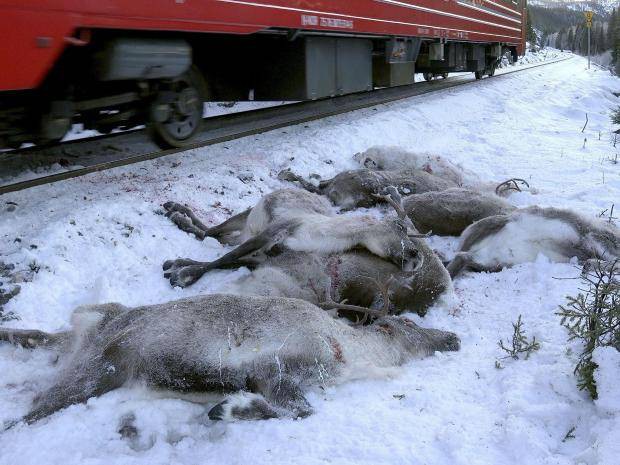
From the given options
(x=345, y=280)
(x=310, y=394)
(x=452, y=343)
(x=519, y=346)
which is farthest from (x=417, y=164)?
(x=310, y=394)

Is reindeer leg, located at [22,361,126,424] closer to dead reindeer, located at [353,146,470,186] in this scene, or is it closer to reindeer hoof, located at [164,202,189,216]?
reindeer hoof, located at [164,202,189,216]

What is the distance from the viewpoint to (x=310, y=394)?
2652mm

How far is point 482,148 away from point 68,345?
7102mm

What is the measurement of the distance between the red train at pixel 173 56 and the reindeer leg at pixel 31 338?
180cm

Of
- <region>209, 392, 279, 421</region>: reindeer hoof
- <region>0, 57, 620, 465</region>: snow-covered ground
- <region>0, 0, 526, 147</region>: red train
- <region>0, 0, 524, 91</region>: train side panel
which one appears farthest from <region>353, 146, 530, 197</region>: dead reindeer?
<region>209, 392, 279, 421</region>: reindeer hoof

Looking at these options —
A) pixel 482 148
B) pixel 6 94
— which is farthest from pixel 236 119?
pixel 6 94

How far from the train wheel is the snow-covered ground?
0.23 metres

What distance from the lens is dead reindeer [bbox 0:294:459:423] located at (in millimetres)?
2477

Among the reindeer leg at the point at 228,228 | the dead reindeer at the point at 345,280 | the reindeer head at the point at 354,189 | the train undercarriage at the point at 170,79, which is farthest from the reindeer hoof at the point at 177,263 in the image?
the reindeer head at the point at 354,189

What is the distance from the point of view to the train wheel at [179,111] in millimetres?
5844

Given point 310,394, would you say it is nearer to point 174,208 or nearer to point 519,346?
point 519,346

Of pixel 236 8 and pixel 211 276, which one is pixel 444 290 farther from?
pixel 236 8

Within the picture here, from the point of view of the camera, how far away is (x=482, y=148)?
8773mm

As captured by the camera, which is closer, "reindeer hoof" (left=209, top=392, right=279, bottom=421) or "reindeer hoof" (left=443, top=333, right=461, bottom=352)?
"reindeer hoof" (left=209, top=392, right=279, bottom=421)
